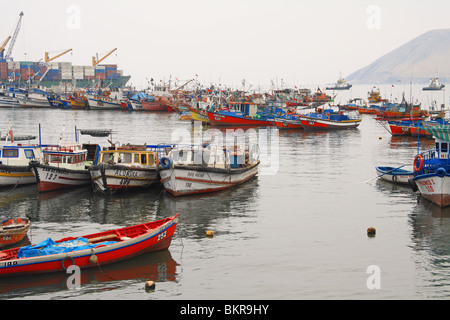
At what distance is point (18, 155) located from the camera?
38.3 metres

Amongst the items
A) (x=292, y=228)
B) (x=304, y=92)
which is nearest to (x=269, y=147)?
(x=292, y=228)

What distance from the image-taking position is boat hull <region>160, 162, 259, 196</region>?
34.7 m

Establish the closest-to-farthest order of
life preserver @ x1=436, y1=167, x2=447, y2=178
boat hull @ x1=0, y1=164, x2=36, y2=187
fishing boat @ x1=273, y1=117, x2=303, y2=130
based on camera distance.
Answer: life preserver @ x1=436, y1=167, x2=447, y2=178, boat hull @ x1=0, y1=164, x2=36, y2=187, fishing boat @ x1=273, y1=117, x2=303, y2=130

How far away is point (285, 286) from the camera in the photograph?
21.0 meters

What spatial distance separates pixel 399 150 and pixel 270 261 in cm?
4254

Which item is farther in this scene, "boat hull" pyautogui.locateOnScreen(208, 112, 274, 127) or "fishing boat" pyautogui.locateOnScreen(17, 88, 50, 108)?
"fishing boat" pyautogui.locateOnScreen(17, 88, 50, 108)

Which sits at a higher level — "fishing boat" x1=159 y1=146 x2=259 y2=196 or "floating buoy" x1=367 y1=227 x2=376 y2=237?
"fishing boat" x1=159 y1=146 x2=259 y2=196

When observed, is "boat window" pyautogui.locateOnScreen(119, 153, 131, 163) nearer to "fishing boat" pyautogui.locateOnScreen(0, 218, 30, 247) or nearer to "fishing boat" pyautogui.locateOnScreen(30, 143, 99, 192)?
"fishing boat" pyautogui.locateOnScreen(30, 143, 99, 192)

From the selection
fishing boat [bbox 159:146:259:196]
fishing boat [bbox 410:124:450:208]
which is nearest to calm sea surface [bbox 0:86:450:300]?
fishing boat [bbox 159:146:259:196]

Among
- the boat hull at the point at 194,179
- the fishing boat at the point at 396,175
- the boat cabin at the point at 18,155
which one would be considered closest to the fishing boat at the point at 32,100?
the boat cabin at the point at 18,155

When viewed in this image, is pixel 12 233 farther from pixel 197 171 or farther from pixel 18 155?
pixel 18 155

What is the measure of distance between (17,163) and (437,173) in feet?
90.6

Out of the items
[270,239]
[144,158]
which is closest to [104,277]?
[270,239]

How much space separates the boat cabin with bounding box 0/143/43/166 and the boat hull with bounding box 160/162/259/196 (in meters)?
9.90
